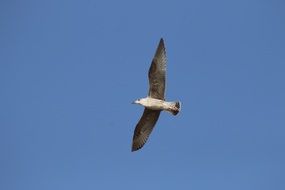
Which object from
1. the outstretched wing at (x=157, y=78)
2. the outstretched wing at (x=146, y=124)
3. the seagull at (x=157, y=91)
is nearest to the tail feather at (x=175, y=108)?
the seagull at (x=157, y=91)

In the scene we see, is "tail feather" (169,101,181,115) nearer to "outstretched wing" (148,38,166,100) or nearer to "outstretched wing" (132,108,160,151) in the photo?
"outstretched wing" (148,38,166,100)

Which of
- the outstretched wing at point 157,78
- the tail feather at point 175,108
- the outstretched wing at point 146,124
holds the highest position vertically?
the outstretched wing at point 157,78

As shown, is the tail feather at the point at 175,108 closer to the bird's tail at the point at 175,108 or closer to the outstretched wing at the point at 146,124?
the bird's tail at the point at 175,108

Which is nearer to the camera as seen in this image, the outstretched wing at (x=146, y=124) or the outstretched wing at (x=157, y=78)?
the outstretched wing at (x=157, y=78)

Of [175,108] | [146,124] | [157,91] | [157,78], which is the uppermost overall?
[157,78]

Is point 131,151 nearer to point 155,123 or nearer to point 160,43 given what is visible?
point 155,123

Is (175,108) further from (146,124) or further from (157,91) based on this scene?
(146,124)

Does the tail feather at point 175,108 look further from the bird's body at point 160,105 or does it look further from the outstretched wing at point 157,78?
the outstretched wing at point 157,78

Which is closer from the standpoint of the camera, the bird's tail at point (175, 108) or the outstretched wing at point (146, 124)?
the bird's tail at point (175, 108)

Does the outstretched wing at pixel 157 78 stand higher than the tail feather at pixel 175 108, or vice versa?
the outstretched wing at pixel 157 78

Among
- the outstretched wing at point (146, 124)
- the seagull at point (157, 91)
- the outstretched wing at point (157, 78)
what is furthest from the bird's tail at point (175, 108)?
the outstretched wing at point (146, 124)

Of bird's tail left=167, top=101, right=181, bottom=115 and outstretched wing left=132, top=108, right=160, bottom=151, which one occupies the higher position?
bird's tail left=167, top=101, right=181, bottom=115

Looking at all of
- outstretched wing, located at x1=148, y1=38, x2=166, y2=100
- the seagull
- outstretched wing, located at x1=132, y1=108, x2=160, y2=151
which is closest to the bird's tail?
the seagull

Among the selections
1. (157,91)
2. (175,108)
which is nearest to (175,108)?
(175,108)
